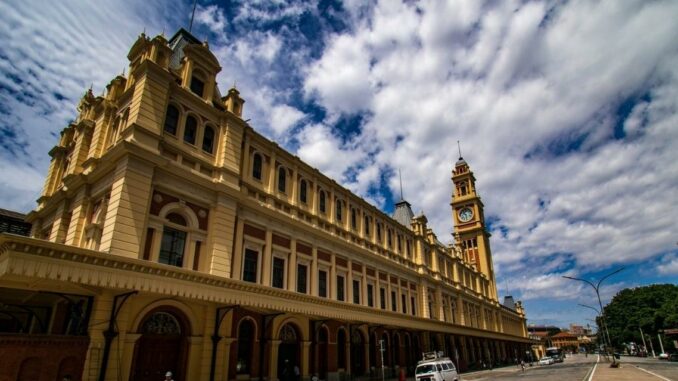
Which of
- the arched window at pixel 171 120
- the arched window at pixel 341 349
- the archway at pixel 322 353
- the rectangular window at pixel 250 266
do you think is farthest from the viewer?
the arched window at pixel 341 349

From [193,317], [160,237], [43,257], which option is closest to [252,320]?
[193,317]

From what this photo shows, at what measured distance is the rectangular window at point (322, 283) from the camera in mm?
24844

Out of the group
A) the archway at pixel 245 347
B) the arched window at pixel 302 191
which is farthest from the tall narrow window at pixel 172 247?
the arched window at pixel 302 191

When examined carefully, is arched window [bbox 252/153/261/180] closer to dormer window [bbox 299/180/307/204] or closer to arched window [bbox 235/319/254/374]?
dormer window [bbox 299/180/307/204]

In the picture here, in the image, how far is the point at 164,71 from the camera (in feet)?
59.1

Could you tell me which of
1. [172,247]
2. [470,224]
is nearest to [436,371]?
[172,247]

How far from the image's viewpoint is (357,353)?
27.0 metres

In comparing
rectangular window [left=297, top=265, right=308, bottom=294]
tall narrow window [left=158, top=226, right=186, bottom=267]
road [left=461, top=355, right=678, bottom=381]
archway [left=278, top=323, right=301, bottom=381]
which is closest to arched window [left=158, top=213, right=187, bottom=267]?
tall narrow window [left=158, top=226, right=186, bottom=267]

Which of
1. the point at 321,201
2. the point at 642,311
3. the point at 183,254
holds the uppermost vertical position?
the point at 321,201

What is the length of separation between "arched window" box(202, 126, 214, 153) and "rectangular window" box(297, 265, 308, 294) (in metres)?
8.58

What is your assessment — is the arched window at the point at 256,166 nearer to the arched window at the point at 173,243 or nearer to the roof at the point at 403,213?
the arched window at the point at 173,243

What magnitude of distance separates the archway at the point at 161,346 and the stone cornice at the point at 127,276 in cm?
199

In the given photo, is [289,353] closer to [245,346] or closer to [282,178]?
[245,346]

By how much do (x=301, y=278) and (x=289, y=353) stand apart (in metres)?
4.21
